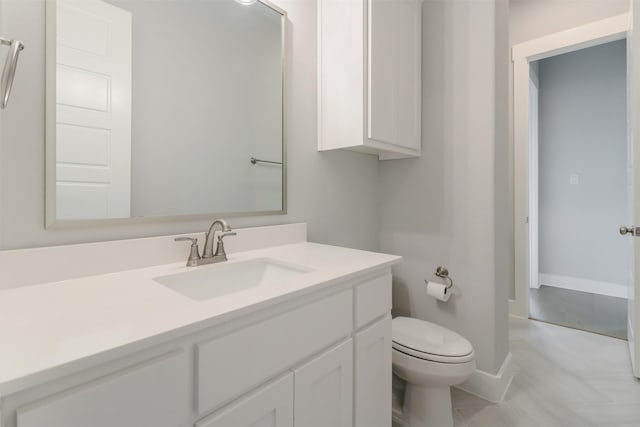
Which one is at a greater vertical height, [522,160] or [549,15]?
[549,15]

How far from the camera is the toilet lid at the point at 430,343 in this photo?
1276mm

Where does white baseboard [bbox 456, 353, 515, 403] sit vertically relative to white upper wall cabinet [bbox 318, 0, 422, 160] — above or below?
below

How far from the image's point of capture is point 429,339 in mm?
1410

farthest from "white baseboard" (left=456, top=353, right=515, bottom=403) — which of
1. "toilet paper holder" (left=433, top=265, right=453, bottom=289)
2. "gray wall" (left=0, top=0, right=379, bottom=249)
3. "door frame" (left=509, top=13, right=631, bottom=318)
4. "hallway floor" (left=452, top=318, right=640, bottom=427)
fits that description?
"door frame" (left=509, top=13, right=631, bottom=318)

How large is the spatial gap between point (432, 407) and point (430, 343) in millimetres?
275

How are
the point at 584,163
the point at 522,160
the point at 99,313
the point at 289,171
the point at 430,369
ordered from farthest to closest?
the point at 584,163 → the point at 522,160 → the point at 289,171 → the point at 430,369 → the point at 99,313

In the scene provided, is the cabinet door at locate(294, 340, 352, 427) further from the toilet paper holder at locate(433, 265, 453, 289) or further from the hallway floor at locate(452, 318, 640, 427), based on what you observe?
the toilet paper holder at locate(433, 265, 453, 289)

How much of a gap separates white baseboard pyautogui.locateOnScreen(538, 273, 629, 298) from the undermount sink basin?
141 inches

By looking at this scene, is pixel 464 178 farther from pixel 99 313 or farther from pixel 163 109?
pixel 99 313

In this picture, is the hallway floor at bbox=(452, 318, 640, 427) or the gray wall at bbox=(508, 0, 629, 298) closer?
the hallway floor at bbox=(452, 318, 640, 427)

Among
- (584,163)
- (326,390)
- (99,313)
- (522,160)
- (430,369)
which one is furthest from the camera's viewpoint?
(584,163)

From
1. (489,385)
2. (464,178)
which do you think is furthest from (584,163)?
(489,385)

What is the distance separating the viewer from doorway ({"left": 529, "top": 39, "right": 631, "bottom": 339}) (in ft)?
9.70

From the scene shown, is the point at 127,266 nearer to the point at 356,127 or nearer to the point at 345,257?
the point at 345,257
